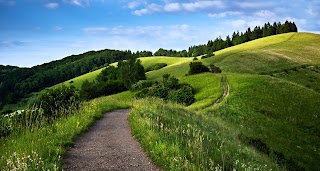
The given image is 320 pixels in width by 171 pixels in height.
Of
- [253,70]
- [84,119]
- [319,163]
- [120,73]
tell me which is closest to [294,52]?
[253,70]

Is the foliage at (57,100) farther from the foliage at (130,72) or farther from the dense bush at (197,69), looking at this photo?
the foliage at (130,72)

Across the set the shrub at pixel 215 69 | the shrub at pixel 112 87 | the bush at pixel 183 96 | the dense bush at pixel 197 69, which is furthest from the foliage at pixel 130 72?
the bush at pixel 183 96

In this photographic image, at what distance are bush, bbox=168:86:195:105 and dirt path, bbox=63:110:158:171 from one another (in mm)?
41653

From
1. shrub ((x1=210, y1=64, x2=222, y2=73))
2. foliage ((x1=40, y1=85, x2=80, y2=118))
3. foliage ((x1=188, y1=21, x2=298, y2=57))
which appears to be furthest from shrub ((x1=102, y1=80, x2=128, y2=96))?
foliage ((x1=188, y1=21, x2=298, y2=57))

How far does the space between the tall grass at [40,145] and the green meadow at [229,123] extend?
0.05m

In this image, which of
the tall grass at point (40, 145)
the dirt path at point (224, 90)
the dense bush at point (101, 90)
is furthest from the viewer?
the dense bush at point (101, 90)

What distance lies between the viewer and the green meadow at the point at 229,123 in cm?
1197

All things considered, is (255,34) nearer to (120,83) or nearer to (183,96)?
(120,83)

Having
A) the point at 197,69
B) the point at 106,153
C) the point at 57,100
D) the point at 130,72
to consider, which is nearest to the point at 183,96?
the point at 197,69

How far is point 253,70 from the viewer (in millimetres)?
85438

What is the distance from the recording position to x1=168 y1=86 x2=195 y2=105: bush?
194 feet

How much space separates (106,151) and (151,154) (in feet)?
6.13

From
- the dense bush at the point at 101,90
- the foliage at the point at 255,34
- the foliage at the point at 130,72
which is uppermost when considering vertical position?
the foliage at the point at 255,34

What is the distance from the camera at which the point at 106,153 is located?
41.3ft
